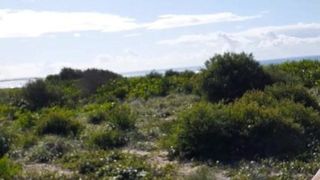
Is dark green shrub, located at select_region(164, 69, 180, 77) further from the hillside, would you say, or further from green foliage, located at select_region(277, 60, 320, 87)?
the hillside

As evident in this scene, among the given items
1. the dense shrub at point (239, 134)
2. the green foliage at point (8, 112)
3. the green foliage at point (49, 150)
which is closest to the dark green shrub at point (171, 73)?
the green foliage at point (8, 112)

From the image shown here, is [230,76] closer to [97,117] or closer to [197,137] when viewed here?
[97,117]

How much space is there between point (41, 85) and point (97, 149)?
14.4 metres

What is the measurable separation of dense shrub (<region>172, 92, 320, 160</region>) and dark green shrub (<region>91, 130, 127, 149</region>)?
1.92 metres

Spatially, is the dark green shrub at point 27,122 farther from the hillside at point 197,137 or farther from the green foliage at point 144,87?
the green foliage at point 144,87

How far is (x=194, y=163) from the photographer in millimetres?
13438

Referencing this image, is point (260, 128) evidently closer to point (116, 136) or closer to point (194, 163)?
point (194, 163)

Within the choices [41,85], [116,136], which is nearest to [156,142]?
[116,136]

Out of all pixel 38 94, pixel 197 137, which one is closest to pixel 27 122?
pixel 197 137

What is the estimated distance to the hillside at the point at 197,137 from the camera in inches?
492

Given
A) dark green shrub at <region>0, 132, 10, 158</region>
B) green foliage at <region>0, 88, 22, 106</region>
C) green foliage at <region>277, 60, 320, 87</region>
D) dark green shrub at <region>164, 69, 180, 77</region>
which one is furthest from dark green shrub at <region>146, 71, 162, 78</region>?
dark green shrub at <region>0, 132, 10, 158</region>

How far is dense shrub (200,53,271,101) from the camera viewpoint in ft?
71.8

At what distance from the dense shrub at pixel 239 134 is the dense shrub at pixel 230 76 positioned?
6.79 metres

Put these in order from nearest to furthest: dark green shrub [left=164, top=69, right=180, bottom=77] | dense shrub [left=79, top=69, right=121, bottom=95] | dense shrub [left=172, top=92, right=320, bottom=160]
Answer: dense shrub [left=172, top=92, right=320, bottom=160] < dense shrub [left=79, top=69, right=121, bottom=95] < dark green shrub [left=164, top=69, right=180, bottom=77]
